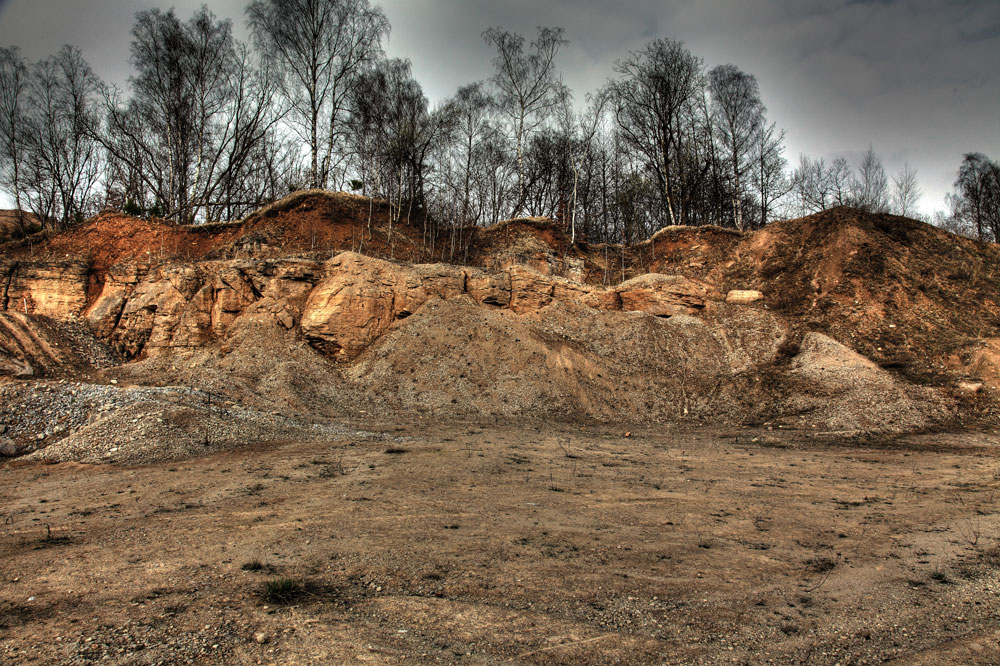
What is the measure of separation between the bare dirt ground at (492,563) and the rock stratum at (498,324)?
528cm

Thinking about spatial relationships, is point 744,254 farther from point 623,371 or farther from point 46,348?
point 46,348

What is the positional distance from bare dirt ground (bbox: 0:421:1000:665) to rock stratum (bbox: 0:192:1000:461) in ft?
17.3

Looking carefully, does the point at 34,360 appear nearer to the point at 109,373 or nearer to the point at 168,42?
the point at 109,373

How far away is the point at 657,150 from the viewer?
103 ft

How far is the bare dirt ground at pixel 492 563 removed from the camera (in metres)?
4.05

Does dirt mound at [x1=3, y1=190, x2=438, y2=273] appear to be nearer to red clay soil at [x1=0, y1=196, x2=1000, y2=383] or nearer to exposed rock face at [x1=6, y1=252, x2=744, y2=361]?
red clay soil at [x1=0, y1=196, x2=1000, y2=383]

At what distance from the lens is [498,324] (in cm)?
2030

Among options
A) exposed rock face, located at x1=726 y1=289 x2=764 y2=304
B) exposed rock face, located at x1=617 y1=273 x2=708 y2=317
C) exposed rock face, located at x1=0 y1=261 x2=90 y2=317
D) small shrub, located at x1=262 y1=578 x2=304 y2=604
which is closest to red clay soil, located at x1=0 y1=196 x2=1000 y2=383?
exposed rock face, located at x1=726 y1=289 x2=764 y2=304

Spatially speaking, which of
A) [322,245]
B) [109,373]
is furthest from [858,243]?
[109,373]

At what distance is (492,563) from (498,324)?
591 inches

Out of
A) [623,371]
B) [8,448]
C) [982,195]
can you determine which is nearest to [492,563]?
[8,448]

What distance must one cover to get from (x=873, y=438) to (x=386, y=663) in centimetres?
1593

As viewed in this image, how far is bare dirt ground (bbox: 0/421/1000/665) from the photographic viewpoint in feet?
13.3

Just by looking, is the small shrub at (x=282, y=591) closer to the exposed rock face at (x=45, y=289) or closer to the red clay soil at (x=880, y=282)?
the red clay soil at (x=880, y=282)
